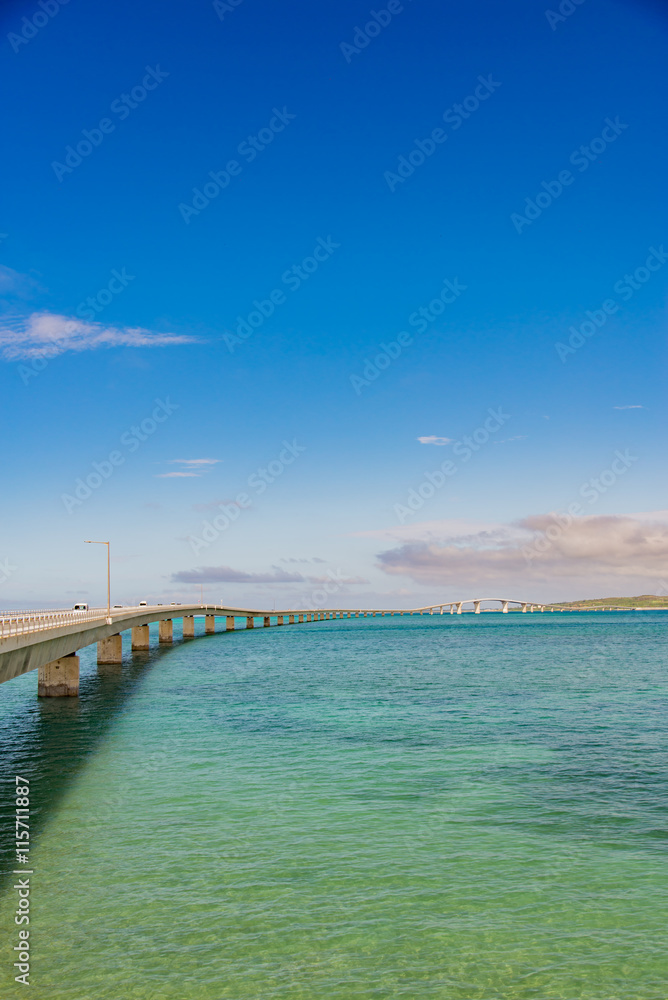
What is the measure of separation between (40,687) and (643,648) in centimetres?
9130

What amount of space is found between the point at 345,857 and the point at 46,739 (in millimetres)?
26194

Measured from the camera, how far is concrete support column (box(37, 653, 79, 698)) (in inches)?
2318

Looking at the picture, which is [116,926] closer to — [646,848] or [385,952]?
[385,952]

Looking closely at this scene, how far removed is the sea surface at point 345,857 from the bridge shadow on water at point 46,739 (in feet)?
0.66

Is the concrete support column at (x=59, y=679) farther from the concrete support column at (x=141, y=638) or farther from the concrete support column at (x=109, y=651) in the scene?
the concrete support column at (x=141, y=638)

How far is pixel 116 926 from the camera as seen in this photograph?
15.7 meters

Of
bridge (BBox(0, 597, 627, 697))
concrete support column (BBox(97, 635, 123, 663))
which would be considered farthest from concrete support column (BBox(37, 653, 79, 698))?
concrete support column (BBox(97, 635, 123, 663))

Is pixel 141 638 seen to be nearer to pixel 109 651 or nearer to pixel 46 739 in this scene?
pixel 109 651

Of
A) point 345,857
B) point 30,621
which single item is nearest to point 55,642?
point 30,621

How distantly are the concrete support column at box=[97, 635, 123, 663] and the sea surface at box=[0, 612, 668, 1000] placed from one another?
49.3m

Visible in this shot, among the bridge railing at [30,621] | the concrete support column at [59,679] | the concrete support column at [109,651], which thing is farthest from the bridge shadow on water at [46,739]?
the concrete support column at [109,651]

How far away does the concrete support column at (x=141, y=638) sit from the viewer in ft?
399

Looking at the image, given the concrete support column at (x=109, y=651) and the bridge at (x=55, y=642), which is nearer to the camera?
the bridge at (x=55, y=642)

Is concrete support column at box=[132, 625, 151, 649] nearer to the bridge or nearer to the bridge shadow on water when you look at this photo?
the bridge
